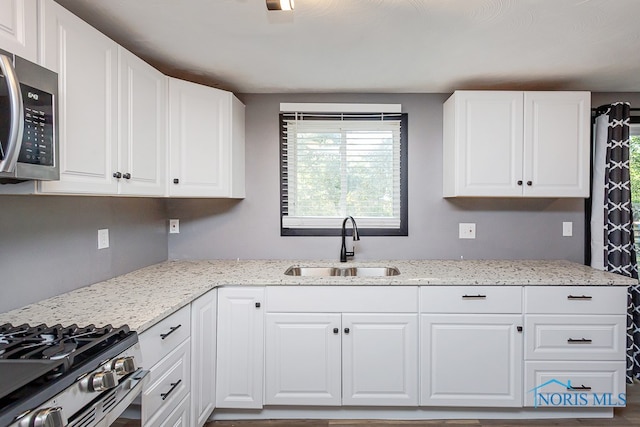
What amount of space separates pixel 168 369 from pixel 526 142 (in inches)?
98.7

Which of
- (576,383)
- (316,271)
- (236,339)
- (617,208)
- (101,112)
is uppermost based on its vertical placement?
(101,112)

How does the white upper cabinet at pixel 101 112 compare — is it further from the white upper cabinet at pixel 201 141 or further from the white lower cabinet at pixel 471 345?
the white lower cabinet at pixel 471 345

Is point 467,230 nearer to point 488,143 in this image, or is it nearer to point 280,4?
point 488,143

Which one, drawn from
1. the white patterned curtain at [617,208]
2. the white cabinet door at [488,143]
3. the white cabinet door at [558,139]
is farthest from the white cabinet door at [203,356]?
the white patterned curtain at [617,208]

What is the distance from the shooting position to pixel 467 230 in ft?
8.70

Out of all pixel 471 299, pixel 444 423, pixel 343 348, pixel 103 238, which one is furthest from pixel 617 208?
pixel 103 238

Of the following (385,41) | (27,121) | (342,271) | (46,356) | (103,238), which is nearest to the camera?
(46,356)

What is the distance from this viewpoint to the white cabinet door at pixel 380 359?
2.03 m

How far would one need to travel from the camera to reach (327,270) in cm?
251

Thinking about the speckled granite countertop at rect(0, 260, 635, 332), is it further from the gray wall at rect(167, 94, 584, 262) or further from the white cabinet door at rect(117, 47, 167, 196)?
the white cabinet door at rect(117, 47, 167, 196)

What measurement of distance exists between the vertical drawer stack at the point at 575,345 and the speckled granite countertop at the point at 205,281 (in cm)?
9

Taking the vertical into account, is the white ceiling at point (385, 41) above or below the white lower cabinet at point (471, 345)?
above

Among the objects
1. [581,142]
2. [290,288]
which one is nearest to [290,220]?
[290,288]

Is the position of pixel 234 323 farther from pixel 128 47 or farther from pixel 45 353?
pixel 128 47
